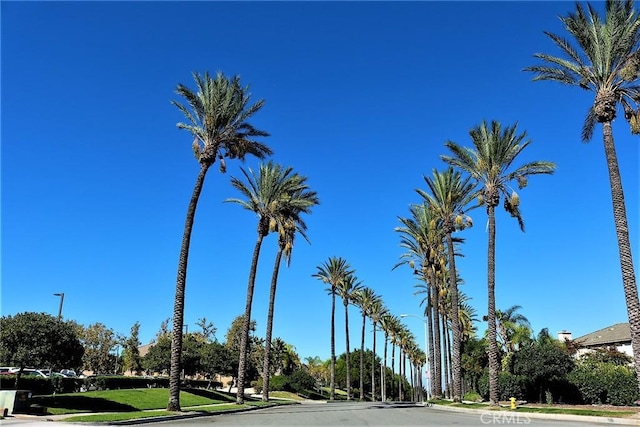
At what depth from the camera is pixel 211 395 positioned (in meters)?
43.7

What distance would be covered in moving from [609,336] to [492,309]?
1429 inches

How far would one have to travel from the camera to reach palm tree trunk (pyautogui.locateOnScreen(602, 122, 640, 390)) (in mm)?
21781

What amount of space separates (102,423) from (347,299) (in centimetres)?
5368

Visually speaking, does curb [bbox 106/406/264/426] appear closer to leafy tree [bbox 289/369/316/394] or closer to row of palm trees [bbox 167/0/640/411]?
row of palm trees [bbox 167/0/640/411]

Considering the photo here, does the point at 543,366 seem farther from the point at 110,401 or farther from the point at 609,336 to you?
the point at 110,401

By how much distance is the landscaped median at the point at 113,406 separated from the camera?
21203 mm

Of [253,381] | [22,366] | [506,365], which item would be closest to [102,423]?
[22,366]

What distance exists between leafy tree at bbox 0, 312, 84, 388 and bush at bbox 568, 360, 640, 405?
31842mm

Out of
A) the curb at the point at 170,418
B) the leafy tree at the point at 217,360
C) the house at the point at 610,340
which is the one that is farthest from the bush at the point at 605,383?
the leafy tree at the point at 217,360

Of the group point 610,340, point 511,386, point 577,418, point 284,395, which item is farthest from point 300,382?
point 577,418

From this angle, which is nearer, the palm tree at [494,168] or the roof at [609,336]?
the palm tree at [494,168]

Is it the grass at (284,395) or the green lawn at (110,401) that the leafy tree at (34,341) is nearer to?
the green lawn at (110,401)

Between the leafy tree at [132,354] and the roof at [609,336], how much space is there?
2283 inches

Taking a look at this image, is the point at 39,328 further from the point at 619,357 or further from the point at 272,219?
the point at 619,357
